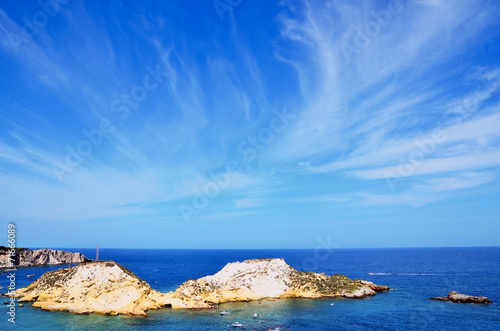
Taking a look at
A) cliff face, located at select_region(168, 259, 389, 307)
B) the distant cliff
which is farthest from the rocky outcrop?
the distant cliff

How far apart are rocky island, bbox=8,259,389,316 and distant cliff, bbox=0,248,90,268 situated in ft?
Answer: 288

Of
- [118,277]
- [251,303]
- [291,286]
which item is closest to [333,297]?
[291,286]

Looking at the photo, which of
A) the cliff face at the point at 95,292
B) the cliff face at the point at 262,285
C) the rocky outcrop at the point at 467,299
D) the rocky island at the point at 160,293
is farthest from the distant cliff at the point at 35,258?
the rocky outcrop at the point at 467,299

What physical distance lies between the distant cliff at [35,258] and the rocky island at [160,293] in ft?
288

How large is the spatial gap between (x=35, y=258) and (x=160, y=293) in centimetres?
11963

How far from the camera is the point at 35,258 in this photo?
149 meters

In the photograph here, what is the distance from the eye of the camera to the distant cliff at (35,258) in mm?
135500

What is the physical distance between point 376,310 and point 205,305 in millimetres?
32687

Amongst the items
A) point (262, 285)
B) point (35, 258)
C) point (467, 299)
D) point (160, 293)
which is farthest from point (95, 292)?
point (35, 258)

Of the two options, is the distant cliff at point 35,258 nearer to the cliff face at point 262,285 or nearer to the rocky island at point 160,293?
the rocky island at point 160,293

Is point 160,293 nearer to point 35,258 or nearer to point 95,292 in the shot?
point 95,292

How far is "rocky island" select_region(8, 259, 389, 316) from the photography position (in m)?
57.2

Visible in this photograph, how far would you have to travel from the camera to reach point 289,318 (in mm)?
54094

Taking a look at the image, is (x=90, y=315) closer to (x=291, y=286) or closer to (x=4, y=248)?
(x=291, y=286)
